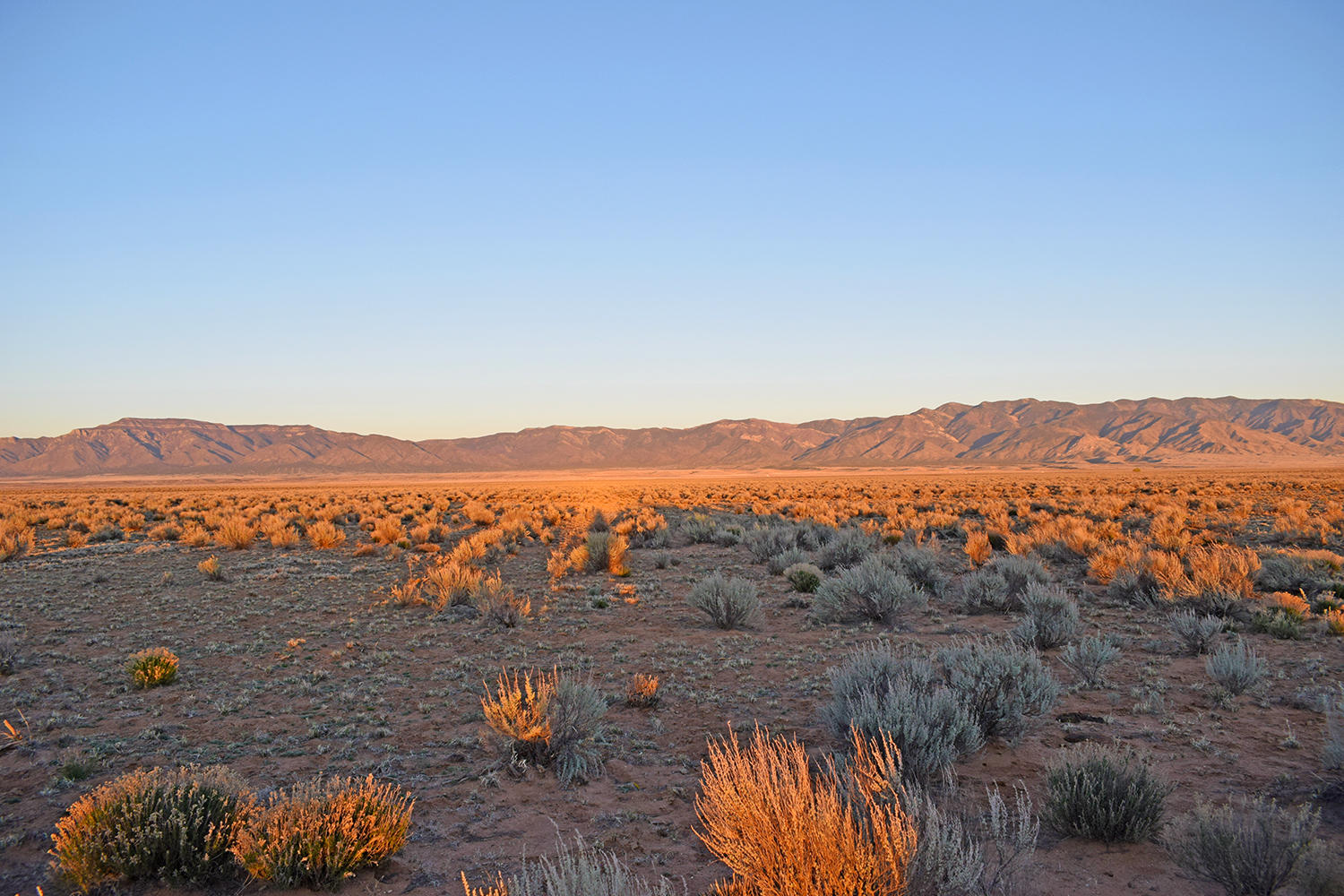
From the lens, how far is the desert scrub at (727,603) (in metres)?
11.5

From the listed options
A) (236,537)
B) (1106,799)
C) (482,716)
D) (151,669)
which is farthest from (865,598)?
(236,537)

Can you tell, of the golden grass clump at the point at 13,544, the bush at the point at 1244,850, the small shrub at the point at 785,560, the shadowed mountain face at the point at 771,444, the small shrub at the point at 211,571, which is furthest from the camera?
the shadowed mountain face at the point at 771,444

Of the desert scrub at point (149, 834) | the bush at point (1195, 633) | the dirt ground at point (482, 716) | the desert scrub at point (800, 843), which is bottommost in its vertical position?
the dirt ground at point (482, 716)

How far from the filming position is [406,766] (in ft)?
20.4

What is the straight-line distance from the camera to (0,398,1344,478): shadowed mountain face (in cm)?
14250

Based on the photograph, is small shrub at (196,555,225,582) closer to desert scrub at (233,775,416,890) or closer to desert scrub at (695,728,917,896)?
desert scrub at (233,775,416,890)

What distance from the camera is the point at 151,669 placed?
8469 mm

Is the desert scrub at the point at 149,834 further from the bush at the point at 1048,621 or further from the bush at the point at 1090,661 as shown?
the bush at the point at 1048,621

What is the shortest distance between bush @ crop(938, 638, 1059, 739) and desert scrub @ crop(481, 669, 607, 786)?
10.2 feet

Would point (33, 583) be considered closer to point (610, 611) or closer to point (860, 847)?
point (610, 611)

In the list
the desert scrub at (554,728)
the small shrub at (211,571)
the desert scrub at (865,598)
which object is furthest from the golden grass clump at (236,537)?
the desert scrub at (554,728)

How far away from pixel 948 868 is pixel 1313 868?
1831mm

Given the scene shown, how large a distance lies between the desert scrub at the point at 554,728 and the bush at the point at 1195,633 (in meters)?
7.29

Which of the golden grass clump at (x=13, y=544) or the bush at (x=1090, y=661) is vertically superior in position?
the golden grass clump at (x=13, y=544)
